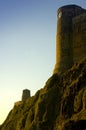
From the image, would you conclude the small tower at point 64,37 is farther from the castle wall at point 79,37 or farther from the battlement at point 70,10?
the castle wall at point 79,37

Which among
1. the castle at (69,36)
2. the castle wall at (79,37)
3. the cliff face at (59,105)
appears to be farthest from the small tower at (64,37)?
the cliff face at (59,105)

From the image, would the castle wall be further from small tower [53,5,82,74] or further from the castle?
small tower [53,5,82,74]

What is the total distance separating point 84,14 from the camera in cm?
4444

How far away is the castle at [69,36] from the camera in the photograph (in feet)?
144

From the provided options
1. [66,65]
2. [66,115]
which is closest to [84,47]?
[66,65]

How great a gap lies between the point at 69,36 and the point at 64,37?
1.81 feet

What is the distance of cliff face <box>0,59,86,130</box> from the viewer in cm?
3438

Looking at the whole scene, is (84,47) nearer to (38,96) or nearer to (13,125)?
(38,96)

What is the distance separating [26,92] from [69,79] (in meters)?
13.5

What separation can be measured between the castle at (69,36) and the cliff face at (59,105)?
4.89 m

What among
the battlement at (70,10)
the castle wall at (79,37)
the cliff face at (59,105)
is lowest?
the cliff face at (59,105)

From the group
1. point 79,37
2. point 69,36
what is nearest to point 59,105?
point 79,37

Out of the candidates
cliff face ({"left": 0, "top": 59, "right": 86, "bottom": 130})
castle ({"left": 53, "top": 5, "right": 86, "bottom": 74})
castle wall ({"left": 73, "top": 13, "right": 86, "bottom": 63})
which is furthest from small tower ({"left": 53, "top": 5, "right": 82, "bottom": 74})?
cliff face ({"left": 0, "top": 59, "right": 86, "bottom": 130})

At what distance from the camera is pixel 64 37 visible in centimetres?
4544
